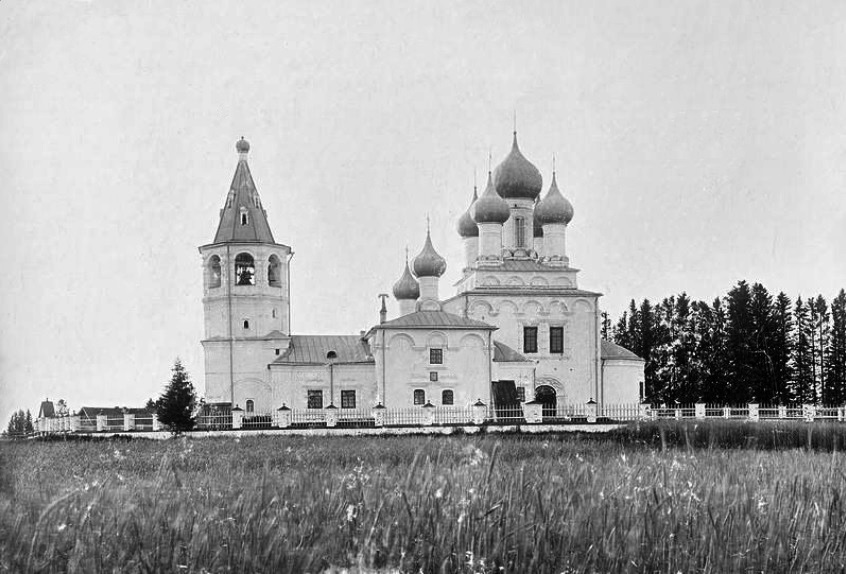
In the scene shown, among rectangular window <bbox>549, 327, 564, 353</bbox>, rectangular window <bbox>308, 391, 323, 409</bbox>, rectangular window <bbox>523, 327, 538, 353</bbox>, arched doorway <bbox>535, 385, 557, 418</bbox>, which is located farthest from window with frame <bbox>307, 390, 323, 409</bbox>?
rectangular window <bbox>549, 327, 564, 353</bbox>

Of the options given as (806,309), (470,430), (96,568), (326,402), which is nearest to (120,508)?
(96,568)

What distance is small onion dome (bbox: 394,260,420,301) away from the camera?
40938mm

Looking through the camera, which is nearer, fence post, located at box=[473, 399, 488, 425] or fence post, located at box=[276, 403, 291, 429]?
fence post, located at box=[276, 403, 291, 429]

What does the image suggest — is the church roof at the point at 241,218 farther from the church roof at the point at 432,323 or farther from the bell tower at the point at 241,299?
the church roof at the point at 432,323

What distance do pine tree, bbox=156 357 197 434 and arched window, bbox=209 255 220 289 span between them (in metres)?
5.31

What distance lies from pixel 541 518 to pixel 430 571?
84cm

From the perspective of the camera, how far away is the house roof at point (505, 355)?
Answer: 35562mm

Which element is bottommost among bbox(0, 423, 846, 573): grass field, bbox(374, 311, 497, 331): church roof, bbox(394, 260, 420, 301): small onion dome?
bbox(0, 423, 846, 573): grass field

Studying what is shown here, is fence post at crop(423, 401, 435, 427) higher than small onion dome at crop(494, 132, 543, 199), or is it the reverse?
small onion dome at crop(494, 132, 543, 199)

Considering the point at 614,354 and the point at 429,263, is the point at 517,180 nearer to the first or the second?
the point at 429,263

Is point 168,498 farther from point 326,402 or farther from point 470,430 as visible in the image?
point 326,402

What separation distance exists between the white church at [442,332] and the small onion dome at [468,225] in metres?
1.33

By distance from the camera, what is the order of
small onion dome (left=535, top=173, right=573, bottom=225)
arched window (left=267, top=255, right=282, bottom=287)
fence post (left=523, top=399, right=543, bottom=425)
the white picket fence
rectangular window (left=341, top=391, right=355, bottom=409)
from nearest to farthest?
the white picket fence → fence post (left=523, top=399, right=543, bottom=425) → rectangular window (left=341, top=391, right=355, bottom=409) → arched window (left=267, top=255, right=282, bottom=287) → small onion dome (left=535, top=173, right=573, bottom=225)

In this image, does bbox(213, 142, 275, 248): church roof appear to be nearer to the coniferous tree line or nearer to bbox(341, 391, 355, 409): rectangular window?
bbox(341, 391, 355, 409): rectangular window
